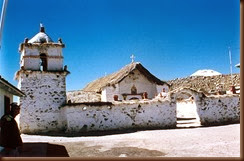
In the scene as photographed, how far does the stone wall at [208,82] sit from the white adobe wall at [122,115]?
1122 cm

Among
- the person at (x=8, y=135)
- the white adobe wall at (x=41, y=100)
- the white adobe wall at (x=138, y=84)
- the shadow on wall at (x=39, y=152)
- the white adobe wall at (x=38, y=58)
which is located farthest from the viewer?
the white adobe wall at (x=138, y=84)

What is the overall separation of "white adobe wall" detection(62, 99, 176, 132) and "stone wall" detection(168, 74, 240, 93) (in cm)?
1122

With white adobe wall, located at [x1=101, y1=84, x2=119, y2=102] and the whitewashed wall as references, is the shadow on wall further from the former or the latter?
white adobe wall, located at [x1=101, y1=84, x2=119, y2=102]

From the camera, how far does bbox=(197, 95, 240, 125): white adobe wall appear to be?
17.0 meters

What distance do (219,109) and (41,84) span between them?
1029 cm

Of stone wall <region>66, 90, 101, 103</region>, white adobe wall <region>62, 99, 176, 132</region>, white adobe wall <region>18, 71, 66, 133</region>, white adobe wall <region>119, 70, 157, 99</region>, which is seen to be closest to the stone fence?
white adobe wall <region>62, 99, 176, 132</region>

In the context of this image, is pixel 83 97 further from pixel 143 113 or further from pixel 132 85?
pixel 143 113

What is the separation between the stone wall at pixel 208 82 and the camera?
2688 cm

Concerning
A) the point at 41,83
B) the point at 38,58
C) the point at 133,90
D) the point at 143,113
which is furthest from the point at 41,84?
the point at 133,90

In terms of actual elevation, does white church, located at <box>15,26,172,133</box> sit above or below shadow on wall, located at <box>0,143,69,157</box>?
above

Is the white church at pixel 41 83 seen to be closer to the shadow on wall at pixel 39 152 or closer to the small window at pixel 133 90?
the shadow on wall at pixel 39 152

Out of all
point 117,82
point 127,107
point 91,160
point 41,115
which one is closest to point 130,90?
point 117,82

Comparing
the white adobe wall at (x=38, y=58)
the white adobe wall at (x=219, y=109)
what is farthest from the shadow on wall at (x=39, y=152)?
the white adobe wall at (x=219, y=109)

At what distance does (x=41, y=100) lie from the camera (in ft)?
54.7
